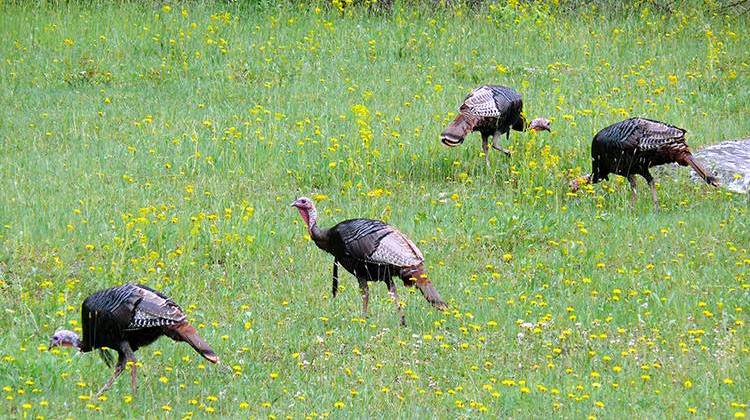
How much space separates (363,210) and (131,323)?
446 cm

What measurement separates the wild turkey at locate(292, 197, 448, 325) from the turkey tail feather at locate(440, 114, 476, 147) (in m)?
3.52

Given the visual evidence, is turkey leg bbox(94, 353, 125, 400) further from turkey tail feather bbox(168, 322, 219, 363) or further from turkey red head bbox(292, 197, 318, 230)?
turkey red head bbox(292, 197, 318, 230)

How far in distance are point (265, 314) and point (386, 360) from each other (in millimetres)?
1427

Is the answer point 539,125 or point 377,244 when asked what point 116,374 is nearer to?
point 377,244

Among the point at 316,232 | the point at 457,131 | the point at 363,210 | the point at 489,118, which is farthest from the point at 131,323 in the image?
the point at 489,118

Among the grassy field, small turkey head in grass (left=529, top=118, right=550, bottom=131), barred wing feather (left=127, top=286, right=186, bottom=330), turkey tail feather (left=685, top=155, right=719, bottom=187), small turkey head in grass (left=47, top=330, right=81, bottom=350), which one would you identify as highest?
barred wing feather (left=127, top=286, right=186, bottom=330)

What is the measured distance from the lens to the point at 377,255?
8844 millimetres

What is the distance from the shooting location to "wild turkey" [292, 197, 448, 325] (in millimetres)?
8797

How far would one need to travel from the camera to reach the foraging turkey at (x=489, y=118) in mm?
12641

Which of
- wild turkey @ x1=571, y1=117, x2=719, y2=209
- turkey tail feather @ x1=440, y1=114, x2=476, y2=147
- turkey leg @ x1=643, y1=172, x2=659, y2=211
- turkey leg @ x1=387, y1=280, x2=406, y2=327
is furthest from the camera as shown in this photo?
turkey tail feather @ x1=440, y1=114, x2=476, y2=147

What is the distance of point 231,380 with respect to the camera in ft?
26.0

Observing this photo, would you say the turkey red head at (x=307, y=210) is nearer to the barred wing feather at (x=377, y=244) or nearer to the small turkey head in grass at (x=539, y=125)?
the barred wing feather at (x=377, y=244)

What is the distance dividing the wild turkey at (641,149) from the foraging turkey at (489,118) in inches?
49.3

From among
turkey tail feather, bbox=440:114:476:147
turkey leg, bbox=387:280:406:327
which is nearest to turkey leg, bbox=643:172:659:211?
turkey tail feather, bbox=440:114:476:147
